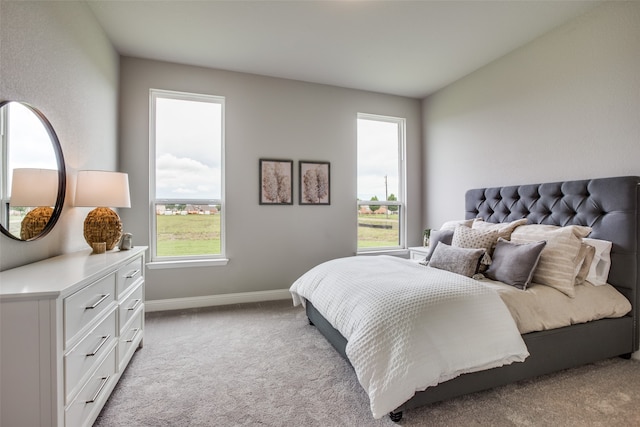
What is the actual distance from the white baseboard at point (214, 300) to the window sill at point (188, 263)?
1.23ft

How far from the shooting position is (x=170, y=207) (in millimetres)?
3373

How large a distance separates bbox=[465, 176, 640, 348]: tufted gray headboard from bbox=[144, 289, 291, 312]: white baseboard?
280 centimetres

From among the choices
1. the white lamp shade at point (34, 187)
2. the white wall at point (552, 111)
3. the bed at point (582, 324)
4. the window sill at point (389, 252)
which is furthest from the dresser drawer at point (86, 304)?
the white wall at point (552, 111)

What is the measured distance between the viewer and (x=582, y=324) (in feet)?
6.64

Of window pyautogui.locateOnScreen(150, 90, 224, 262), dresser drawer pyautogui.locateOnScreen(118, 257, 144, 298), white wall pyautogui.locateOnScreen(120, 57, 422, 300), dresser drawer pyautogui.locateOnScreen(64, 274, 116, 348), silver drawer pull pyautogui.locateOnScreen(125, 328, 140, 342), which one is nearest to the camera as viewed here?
dresser drawer pyautogui.locateOnScreen(64, 274, 116, 348)

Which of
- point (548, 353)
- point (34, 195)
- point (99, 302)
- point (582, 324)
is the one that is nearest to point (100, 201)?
point (34, 195)

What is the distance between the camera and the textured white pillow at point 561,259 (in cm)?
201

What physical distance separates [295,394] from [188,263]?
2096mm

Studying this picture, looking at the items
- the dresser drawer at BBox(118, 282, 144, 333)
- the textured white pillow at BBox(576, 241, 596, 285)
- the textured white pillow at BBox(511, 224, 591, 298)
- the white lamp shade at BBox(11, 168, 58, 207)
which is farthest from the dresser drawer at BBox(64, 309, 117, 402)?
the textured white pillow at BBox(576, 241, 596, 285)

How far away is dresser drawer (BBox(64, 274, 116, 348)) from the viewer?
123cm

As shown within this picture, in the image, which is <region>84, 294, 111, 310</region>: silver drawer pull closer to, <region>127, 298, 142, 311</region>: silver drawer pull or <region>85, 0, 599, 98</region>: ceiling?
<region>127, 298, 142, 311</region>: silver drawer pull

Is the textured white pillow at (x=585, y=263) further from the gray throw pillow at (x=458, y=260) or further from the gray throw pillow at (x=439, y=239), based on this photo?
the gray throw pillow at (x=439, y=239)

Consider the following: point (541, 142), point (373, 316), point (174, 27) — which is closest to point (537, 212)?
point (541, 142)

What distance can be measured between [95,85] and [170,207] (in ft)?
4.45
